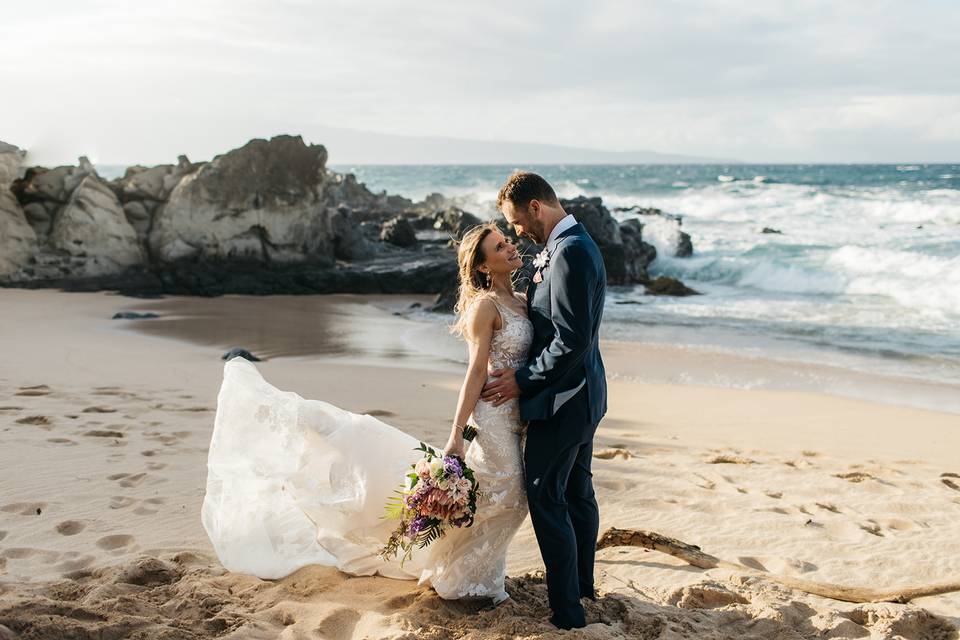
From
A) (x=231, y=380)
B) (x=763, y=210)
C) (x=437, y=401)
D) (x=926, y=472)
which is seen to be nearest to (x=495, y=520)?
(x=231, y=380)

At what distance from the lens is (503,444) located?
12.3 ft

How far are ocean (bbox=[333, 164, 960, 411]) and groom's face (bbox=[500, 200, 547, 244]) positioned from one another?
7.59m

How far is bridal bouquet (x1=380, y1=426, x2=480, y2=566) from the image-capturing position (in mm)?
3592

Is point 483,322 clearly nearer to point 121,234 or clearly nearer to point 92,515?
point 92,515

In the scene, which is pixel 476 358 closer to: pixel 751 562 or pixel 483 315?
pixel 483 315

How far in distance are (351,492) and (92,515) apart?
1.86 meters

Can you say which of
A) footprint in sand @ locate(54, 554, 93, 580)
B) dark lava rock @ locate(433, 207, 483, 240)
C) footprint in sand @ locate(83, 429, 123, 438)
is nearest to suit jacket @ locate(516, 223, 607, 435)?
footprint in sand @ locate(54, 554, 93, 580)

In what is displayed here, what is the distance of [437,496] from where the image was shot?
3590 millimetres

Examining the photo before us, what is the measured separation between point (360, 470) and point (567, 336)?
125 centimetres

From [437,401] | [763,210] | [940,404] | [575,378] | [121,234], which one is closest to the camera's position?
[575,378]

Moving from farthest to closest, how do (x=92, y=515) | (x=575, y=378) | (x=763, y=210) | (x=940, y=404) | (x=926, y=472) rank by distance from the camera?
(x=763, y=210)
(x=940, y=404)
(x=926, y=472)
(x=92, y=515)
(x=575, y=378)

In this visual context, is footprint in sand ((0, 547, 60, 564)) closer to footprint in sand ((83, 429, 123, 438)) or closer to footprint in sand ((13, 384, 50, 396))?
footprint in sand ((83, 429, 123, 438))

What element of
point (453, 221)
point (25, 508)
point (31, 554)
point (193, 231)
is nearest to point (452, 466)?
point (31, 554)

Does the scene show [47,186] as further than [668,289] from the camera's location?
No
